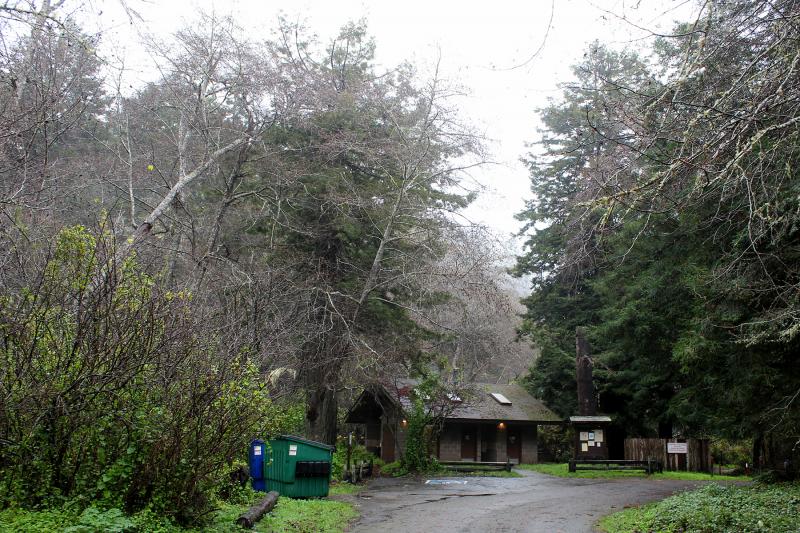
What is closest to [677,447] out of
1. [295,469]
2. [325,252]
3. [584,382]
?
[584,382]

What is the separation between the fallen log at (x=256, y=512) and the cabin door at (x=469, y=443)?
76.5 feet

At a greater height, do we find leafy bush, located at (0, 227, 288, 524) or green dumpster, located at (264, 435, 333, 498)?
leafy bush, located at (0, 227, 288, 524)

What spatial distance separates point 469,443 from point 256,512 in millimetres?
25848

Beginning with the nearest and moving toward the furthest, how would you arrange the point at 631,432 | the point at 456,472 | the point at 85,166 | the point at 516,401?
the point at 85,166 < the point at 456,472 < the point at 631,432 < the point at 516,401

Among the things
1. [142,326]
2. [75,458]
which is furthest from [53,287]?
[75,458]

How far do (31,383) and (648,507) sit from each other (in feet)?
41.0

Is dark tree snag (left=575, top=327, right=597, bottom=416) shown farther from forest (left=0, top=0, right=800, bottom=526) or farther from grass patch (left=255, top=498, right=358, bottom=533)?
grass patch (left=255, top=498, right=358, bottom=533)

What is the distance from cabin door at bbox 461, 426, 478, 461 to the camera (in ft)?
113

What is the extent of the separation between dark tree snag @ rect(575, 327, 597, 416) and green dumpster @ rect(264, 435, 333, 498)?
1676cm

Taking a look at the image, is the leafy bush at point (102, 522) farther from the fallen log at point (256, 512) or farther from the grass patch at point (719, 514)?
the grass patch at point (719, 514)

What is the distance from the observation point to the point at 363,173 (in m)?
25.0

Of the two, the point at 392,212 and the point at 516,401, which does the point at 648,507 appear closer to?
the point at 392,212

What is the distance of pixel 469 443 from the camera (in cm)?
3484

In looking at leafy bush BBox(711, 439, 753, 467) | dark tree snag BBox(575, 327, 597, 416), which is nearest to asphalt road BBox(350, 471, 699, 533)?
dark tree snag BBox(575, 327, 597, 416)
